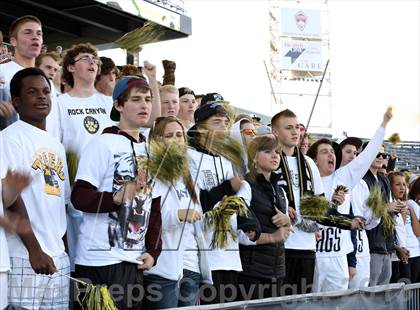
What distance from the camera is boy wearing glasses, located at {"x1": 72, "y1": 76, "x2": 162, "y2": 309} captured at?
4824mm

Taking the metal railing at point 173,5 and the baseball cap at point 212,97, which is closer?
the baseball cap at point 212,97

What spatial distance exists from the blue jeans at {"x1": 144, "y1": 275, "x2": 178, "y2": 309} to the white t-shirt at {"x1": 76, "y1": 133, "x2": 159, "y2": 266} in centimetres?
35

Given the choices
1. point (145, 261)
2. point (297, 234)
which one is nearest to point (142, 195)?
point (145, 261)

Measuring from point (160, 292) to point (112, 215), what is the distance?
0.73 metres

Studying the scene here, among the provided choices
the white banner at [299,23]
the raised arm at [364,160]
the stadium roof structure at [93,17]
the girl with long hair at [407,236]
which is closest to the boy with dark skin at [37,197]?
the raised arm at [364,160]

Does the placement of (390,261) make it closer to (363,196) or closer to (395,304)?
(363,196)

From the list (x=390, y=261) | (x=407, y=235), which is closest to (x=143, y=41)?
(x=390, y=261)

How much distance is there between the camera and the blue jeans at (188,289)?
18.3 ft

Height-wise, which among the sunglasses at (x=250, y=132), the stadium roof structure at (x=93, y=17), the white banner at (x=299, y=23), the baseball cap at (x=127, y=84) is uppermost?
the white banner at (x=299, y=23)

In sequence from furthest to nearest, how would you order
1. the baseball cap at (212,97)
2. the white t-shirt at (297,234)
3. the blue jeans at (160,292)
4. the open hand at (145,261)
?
1. the baseball cap at (212,97)
2. the white t-shirt at (297,234)
3. the blue jeans at (160,292)
4. the open hand at (145,261)

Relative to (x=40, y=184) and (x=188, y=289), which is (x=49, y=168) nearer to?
(x=40, y=184)

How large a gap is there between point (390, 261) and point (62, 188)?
5.24 metres

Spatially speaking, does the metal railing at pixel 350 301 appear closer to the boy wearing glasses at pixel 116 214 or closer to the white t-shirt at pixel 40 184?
the boy wearing glasses at pixel 116 214

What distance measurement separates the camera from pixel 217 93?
732 cm
